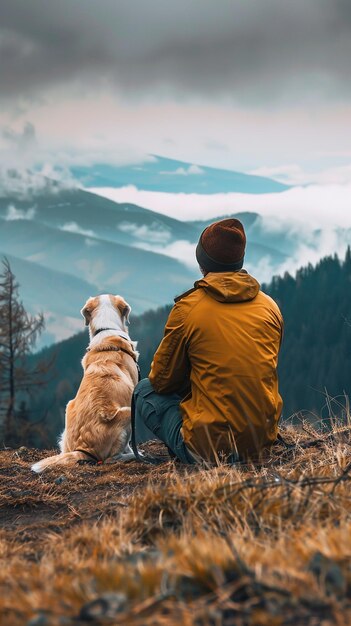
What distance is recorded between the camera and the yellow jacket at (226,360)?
5.97m

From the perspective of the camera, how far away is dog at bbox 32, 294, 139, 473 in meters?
8.27

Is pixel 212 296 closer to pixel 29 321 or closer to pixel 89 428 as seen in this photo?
pixel 89 428

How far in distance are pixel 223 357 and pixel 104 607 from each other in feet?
12.0

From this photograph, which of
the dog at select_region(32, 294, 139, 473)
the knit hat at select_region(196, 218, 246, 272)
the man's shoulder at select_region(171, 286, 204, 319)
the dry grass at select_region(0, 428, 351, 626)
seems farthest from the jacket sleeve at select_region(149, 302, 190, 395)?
the dog at select_region(32, 294, 139, 473)

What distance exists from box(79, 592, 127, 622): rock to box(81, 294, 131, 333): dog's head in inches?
283

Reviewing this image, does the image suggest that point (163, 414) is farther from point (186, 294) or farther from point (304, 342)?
point (304, 342)

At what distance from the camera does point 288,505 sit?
12.6 feet

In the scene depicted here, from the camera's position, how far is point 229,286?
6148 mm

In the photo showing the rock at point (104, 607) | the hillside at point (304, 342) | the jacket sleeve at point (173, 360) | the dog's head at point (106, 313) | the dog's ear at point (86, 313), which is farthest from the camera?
the hillside at point (304, 342)

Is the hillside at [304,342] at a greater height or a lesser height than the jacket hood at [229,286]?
lesser

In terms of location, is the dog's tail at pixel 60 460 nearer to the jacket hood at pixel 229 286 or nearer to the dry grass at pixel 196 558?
the dry grass at pixel 196 558

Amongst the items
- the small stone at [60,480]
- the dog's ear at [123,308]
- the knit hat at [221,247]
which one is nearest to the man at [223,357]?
the knit hat at [221,247]

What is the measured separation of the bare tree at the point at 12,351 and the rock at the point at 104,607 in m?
31.9

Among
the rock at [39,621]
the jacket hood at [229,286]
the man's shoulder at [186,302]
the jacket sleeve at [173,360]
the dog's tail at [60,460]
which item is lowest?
the dog's tail at [60,460]
